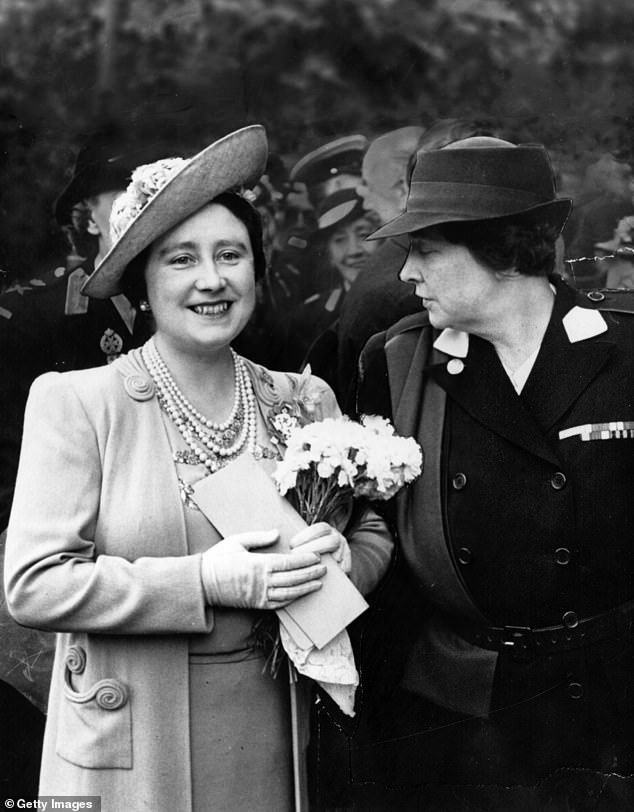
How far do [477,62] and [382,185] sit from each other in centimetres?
55

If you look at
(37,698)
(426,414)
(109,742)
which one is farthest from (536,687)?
(37,698)

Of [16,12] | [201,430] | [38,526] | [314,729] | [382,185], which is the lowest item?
[314,729]

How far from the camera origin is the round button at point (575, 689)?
3631 millimetres

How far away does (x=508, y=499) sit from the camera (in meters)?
3.49

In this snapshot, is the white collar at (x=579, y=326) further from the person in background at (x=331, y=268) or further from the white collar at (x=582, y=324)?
the person in background at (x=331, y=268)

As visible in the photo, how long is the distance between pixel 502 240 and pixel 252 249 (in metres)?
0.79

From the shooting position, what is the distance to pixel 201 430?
3.19 meters

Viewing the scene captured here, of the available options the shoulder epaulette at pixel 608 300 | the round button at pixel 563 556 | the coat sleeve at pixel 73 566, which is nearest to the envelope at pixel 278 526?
the coat sleeve at pixel 73 566

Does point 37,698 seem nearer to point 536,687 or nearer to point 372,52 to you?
point 536,687

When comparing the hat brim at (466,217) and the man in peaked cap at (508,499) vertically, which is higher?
the hat brim at (466,217)

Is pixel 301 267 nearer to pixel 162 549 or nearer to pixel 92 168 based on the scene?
pixel 92 168

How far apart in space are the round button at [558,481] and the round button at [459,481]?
28 cm

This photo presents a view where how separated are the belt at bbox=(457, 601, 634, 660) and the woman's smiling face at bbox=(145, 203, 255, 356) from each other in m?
1.36

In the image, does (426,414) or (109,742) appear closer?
(109,742)
